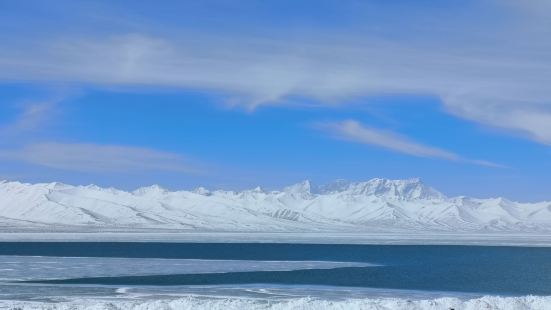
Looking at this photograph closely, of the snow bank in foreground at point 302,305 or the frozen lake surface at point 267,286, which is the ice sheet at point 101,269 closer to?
the frozen lake surface at point 267,286

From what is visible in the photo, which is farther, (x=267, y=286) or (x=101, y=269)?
(x=101, y=269)

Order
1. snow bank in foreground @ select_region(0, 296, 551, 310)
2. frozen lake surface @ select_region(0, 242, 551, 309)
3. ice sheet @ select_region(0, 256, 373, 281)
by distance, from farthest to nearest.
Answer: ice sheet @ select_region(0, 256, 373, 281) → frozen lake surface @ select_region(0, 242, 551, 309) → snow bank in foreground @ select_region(0, 296, 551, 310)

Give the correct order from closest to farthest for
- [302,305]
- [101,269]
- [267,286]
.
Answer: [302,305] → [267,286] → [101,269]

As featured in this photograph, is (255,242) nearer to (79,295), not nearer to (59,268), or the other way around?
(59,268)

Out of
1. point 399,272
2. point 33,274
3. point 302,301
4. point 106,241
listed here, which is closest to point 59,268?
point 33,274

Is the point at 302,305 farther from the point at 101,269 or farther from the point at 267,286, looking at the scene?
the point at 101,269

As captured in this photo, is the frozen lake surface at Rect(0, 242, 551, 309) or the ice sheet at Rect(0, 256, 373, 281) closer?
the frozen lake surface at Rect(0, 242, 551, 309)

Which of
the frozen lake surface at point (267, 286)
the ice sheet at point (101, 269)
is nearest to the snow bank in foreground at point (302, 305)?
the frozen lake surface at point (267, 286)

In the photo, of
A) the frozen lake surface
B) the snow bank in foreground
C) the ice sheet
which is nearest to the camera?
the snow bank in foreground

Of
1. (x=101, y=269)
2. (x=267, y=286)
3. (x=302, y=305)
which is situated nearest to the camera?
(x=302, y=305)

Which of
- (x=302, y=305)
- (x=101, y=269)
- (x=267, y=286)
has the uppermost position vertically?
(x=302, y=305)

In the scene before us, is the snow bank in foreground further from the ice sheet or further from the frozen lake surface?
the ice sheet

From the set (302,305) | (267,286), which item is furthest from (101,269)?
(302,305)

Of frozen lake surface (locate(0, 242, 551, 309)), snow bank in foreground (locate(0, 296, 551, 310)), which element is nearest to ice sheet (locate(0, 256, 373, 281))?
frozen lake surface (locate(0, 242, 551, 309))
